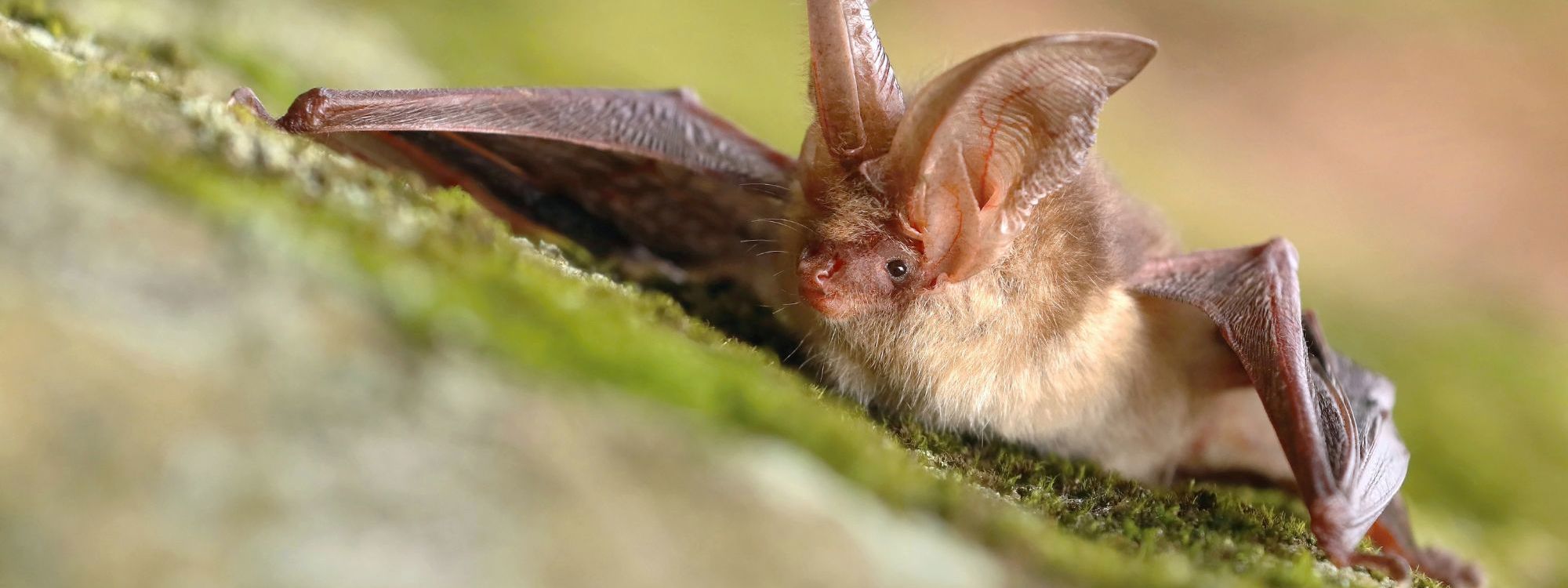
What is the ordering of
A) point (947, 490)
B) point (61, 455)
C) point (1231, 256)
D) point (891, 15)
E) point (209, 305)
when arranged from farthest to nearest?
point (891, 15) < point (1231, 256) < point (947, 490) < point (209, 305) < point (61, 455)

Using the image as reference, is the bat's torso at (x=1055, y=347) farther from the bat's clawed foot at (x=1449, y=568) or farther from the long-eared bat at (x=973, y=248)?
the bat's clawed foot at (x=1449, y=568)

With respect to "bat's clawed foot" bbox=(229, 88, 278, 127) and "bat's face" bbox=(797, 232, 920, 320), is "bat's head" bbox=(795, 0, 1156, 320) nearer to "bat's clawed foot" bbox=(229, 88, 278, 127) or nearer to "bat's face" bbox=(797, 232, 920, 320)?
"bat's face" bbox=(797, 232, 920, 320)

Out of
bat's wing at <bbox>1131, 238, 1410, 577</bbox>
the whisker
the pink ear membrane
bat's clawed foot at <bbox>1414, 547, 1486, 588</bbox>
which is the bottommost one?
bat's clawed foot at <bbox>1414, 547, 1486, 588</bbox>

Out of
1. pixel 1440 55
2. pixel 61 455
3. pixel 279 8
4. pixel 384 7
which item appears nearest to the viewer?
pixel 61 455

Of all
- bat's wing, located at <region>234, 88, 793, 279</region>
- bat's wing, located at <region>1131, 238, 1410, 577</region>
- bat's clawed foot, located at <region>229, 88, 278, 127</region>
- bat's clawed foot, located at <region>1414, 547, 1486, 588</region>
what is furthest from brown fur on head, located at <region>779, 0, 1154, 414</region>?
bat's clawed foot, located at <region>1414, 547, 1486, 588</region>

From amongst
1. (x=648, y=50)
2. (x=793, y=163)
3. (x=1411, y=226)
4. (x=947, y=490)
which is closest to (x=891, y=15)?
(x=648, y=50)

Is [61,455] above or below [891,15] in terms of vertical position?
below

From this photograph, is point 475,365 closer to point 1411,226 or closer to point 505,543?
point 505,543
